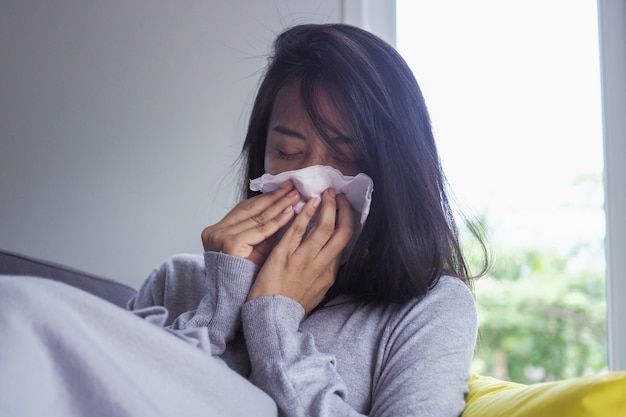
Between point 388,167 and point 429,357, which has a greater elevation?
point 388,167

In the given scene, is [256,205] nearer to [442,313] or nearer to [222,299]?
[222,299]

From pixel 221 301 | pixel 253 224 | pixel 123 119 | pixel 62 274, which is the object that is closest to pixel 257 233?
pixel 253 224

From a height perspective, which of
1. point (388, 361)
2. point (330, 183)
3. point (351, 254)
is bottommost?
point (388, 361)

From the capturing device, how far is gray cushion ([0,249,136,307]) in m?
1.23

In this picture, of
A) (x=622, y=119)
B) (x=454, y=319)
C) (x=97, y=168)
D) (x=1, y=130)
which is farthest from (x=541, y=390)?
(x=1, y=130)

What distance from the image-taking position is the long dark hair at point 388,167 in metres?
1.11

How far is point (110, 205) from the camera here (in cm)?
211

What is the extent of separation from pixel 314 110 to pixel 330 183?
0.41 feet

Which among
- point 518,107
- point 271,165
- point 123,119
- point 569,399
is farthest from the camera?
Result: point 518,107

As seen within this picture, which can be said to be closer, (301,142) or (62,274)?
(301,142)

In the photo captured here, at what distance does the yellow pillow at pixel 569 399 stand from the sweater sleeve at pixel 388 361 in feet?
0.36

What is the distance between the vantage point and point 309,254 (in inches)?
43.0

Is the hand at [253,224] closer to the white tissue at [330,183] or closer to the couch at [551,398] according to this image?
the white tissue at [330,183]

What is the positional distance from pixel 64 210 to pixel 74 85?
0.38 m
